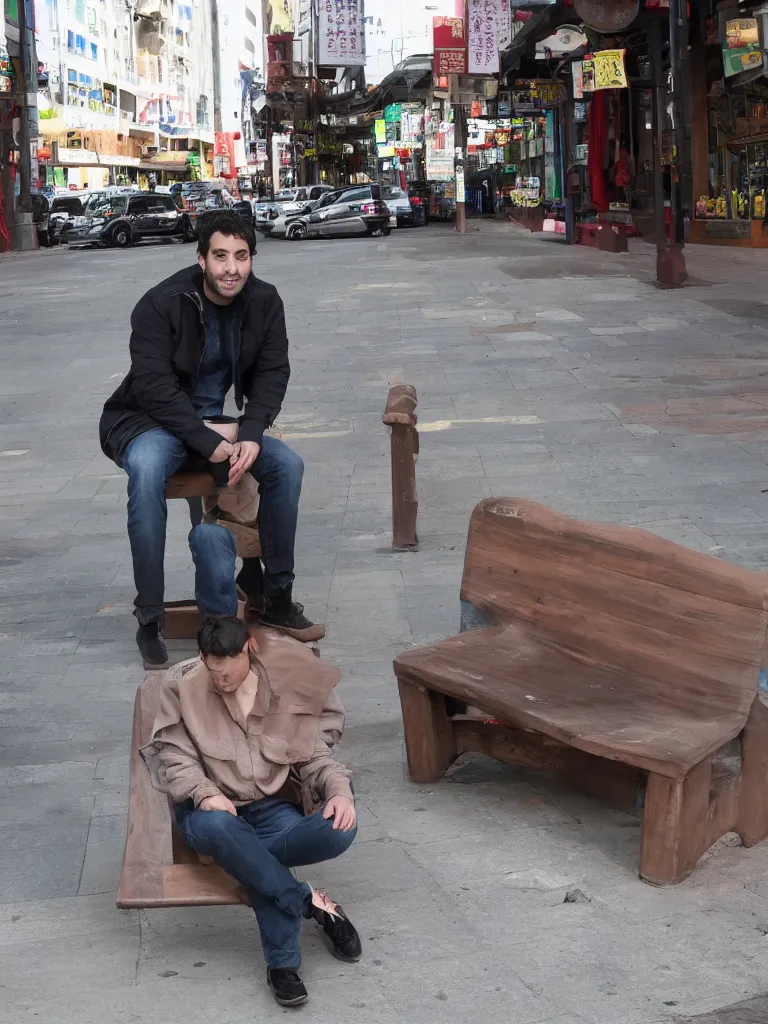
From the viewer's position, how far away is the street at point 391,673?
3514 millimetres

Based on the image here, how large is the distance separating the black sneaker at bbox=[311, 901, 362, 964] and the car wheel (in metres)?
39.9

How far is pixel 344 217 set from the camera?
42094 millimetres

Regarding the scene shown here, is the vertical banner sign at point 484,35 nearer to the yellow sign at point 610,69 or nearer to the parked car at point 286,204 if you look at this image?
A: the parked car at point 286,204

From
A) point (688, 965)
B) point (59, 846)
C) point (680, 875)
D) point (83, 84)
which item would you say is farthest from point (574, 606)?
point (83, 84)

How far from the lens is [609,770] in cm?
440

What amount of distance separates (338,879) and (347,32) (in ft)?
207

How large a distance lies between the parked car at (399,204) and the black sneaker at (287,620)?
4044 cm

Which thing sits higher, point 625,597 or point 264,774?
point 625,597

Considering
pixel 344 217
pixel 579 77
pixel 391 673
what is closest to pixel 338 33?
pixel 344 217

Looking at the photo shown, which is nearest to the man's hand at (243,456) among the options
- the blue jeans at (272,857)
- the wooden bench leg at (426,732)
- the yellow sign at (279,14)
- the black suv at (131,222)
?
the wooden bench leg at (426,732)

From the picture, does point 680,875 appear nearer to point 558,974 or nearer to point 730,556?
point 558,974

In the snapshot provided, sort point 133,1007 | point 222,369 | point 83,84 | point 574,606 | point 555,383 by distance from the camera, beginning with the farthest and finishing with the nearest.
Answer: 1. point 83,84
2. point 555,383
3. point 222,369
4. point 574,606
5. point 133,1007

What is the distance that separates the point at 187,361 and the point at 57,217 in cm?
4339

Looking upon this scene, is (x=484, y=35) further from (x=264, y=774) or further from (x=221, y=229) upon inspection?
(x=264, y=774)
